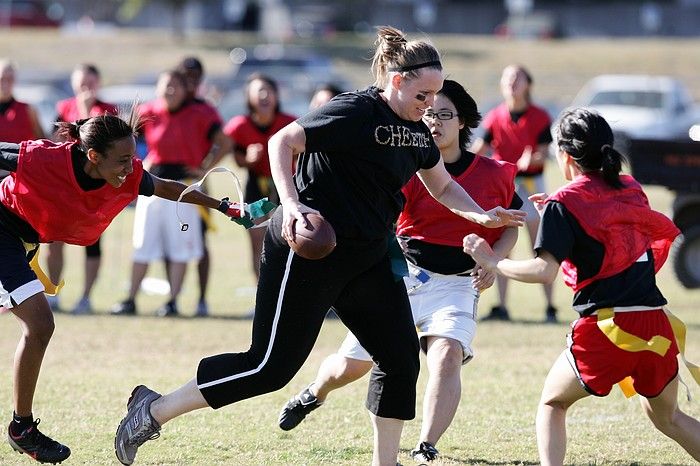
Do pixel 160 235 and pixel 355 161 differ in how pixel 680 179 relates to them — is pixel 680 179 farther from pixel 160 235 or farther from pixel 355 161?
pixel 355 161

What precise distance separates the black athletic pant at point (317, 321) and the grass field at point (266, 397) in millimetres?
751

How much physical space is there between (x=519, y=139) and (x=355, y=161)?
6033mm

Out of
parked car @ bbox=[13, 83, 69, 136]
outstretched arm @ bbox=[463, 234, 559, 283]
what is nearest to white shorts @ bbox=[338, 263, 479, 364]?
outstretched arm @ bbox=[463, 234, 559, 283]

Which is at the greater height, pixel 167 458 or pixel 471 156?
pixel 471 156

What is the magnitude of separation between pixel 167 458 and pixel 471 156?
2.16 m

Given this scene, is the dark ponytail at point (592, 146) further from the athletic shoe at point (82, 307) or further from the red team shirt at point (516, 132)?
the athletic shoe at point (82, 307)

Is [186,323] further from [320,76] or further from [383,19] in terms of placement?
[383,19]

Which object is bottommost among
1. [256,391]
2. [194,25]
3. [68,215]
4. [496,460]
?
[194,25]

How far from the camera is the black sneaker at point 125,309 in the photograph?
1034 cm

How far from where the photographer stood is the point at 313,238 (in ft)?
14.5

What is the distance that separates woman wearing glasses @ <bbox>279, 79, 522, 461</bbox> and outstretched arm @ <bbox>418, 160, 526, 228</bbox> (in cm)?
38

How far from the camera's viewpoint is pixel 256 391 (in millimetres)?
4820

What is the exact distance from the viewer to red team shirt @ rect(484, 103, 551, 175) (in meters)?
10.5

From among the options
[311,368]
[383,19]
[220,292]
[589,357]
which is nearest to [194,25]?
[383,19]
